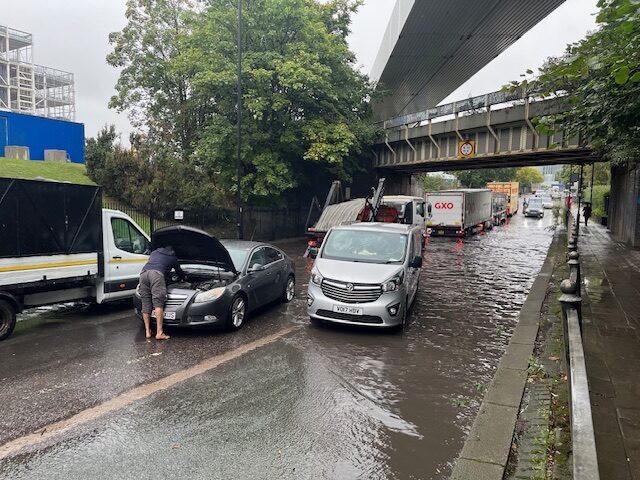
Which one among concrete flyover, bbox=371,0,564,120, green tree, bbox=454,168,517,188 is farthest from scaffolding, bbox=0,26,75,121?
green tree, bbox=454,168,517,188

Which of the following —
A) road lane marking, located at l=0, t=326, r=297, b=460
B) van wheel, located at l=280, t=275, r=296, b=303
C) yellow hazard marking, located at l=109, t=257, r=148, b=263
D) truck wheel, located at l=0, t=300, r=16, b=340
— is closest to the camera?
road lane marking, located at l=0, t=326, r=297, b=460

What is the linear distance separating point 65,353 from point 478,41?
2987cm

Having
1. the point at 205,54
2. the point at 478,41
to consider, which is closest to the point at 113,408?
the point at 205,54

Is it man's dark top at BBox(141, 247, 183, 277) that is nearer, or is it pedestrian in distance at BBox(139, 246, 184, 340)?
pedestrian in distance at BBox(139, 246, 184, 340)

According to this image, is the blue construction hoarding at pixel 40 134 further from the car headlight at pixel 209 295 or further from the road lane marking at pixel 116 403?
the road lane marking at pixel 116 403

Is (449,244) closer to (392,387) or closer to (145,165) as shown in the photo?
(145,165)

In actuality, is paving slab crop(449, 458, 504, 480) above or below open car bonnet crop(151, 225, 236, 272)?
below

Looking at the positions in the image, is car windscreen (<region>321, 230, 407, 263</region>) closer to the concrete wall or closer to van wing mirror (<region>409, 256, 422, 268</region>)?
van wing mirror (<region>409, 256, 422, 268</region>)

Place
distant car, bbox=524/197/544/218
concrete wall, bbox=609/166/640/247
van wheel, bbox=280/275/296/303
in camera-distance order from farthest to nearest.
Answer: distant car, bbox=524/197/544/218
concrete wall, bbox=609/166/640/247
van wheel, bbox=280/275/296/303

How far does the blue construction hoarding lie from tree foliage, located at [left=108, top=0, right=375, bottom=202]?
6462 millimetres

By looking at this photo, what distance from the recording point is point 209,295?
7527 millimetres

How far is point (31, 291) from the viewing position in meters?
7.62

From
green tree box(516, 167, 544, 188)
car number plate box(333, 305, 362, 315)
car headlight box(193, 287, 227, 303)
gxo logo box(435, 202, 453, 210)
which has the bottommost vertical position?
car number plate box(333, 305, 362, 315)

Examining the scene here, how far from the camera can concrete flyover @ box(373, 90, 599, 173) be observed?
22.3m
